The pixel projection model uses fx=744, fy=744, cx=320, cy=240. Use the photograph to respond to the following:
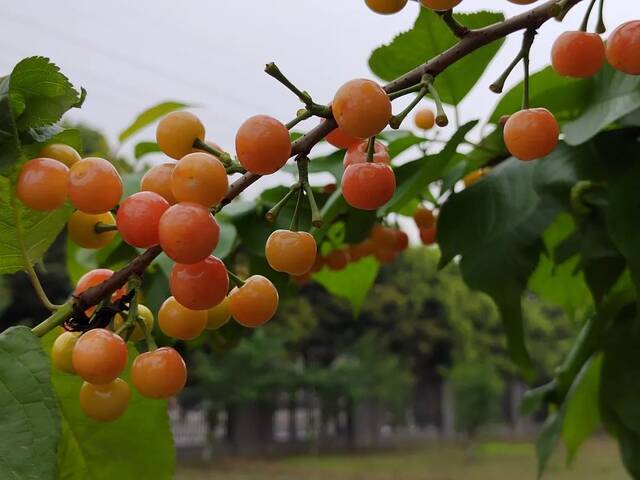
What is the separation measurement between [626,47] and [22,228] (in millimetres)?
247

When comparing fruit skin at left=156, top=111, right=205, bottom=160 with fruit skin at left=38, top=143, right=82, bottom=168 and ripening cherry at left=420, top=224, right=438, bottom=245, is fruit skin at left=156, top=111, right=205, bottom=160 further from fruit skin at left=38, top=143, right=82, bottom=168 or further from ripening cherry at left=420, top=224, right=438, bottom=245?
ripening cherry at left=420, top=224, right=438, bottom=245

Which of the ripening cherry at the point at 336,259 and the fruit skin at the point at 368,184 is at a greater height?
the ripening cherry at the point at 336,259

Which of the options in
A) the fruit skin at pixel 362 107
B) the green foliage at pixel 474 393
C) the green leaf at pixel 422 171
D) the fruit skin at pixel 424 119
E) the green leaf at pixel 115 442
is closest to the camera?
the fruit skin at pixel 362 107

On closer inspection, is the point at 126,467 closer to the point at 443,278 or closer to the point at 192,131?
the point at 192,131

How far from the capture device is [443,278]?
10781 mm

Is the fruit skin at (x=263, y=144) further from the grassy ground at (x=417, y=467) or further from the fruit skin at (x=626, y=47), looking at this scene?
the grassy ground at (x=417, y=467)

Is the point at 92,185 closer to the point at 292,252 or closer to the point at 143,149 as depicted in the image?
the point at 292,252

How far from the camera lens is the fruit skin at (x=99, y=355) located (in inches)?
10.2

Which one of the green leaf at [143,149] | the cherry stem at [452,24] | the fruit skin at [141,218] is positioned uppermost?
the green leaf at [143,149]

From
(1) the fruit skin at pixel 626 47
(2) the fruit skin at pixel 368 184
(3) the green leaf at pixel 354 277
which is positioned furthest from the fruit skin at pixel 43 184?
(3) the green leaf at pixel 354 277

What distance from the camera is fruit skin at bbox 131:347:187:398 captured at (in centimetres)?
27

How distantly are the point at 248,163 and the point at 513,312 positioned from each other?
0.32m

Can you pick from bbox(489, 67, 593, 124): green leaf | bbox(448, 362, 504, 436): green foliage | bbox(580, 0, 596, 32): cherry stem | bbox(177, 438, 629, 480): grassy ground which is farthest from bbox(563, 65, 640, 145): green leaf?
bbox(448, 362, 504, 436): green foliage

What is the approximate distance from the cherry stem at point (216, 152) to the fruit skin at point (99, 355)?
0.24 feet
